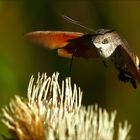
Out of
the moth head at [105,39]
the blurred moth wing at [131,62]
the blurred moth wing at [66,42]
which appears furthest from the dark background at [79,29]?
the blurred moth wing at [131,62]

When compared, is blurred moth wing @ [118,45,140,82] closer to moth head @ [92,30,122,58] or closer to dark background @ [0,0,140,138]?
moth head @ [92,30,122,58]

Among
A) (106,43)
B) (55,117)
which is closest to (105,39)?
(106,43)

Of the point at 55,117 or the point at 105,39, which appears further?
the point at 105,39

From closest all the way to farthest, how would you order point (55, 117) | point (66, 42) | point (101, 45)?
1. point (55, 117)
2. point (101, 45)
3. point (66, 42)

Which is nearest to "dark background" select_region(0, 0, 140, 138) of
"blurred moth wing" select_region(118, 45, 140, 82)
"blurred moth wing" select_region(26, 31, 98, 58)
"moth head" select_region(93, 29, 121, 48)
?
"blurred moth wing" select_region(26, 31, 98, 58)

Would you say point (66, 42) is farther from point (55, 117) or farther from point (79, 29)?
point (79, 29)

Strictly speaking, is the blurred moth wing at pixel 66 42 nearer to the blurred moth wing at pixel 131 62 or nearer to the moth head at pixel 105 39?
the moth head at pixel 105 39

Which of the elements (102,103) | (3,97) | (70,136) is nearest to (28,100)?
(70,136)
